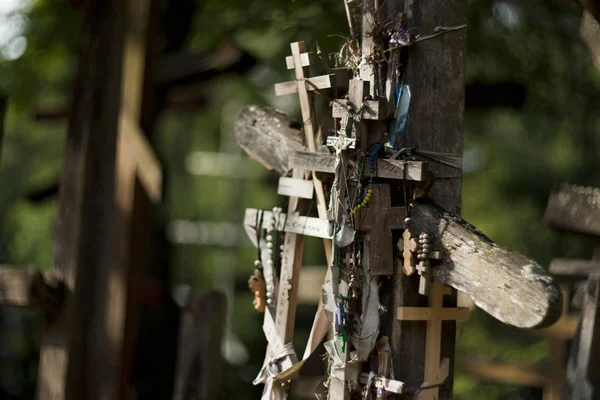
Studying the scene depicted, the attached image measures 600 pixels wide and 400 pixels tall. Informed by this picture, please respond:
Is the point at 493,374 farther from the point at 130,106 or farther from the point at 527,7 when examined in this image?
the point at 130,106

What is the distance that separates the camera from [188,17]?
5.90 metres

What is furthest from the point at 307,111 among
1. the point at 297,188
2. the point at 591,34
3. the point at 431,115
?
the point at 591,34

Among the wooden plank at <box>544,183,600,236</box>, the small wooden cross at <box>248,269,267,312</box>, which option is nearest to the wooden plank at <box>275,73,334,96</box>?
the small wooden cross at <box>248,269,267,312</box>

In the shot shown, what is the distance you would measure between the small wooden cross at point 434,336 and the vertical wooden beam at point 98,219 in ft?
6.79

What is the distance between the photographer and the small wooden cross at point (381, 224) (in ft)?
7.88

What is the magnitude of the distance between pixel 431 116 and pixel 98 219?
2288 mm

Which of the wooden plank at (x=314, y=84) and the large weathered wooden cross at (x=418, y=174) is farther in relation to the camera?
the wooden plank at (x=314, y=84)

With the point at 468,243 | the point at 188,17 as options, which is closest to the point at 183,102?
the point at 188,17

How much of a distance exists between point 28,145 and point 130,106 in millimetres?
7487

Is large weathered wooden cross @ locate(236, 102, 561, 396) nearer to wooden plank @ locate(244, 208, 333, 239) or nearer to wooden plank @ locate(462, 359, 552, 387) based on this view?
wooden plank @ locate(244, 208, 333, 239)

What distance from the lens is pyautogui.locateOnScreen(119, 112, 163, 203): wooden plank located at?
403 cm

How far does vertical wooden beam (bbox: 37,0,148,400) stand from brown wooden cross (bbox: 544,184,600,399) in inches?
79.4

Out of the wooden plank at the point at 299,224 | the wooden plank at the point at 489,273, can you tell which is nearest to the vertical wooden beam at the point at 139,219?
the wooden plank at the point at 299,224

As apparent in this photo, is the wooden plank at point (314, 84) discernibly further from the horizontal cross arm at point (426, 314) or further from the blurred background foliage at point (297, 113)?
the horizontal cross arm at point (426, 314)
